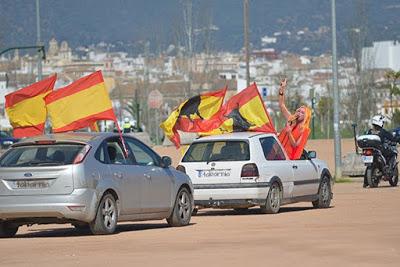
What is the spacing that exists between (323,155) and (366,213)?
112 feet

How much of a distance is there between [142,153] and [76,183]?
10.5 feet

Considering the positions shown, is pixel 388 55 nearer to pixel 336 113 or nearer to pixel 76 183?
pixel 336 113

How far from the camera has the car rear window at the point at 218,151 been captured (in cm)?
2556

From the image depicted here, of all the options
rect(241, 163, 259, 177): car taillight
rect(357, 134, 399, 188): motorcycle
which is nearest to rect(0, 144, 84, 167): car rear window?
rect(241, 163, 259, 177): car taillight

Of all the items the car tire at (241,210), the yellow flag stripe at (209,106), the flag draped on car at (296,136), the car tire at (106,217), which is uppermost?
the yellow flag stripe at (209,106)

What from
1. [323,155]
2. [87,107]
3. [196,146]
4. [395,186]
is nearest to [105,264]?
[87,107]

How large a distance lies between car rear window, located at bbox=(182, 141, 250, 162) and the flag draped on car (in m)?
2.40

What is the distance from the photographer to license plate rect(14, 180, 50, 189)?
66.9ft

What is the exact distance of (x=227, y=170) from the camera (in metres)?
25.2

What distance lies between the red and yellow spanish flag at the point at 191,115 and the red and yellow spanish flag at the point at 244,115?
0.15m

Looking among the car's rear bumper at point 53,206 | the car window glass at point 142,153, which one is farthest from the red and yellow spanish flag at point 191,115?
the car's rear bumper at point 53,206

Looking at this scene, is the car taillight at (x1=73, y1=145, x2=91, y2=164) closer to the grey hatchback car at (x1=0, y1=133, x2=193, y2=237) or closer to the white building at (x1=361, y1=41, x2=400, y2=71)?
the grey hatchback car at (x1=0, y1=133, x2=193, y2=237)

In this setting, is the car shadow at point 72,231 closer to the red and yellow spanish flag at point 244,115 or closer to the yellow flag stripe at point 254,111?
the red and yellow spanish flag at point 244,115

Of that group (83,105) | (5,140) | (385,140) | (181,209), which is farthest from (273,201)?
(5,140)
